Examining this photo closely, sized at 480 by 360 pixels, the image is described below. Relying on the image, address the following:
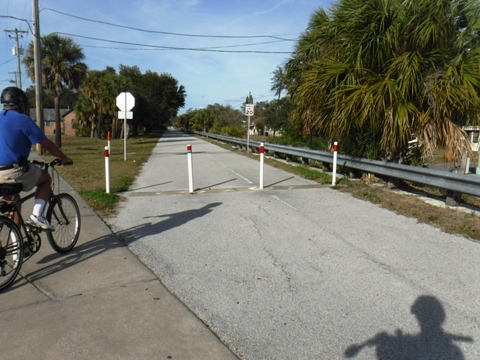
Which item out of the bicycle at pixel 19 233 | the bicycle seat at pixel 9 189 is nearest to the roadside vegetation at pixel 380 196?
the bicycle at pixel 19 233

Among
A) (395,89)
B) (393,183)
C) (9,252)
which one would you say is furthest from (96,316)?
(393,183)

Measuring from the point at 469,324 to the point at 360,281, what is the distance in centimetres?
117

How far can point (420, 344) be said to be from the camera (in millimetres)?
3320

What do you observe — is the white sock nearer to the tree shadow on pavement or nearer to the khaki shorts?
the khaki shorts

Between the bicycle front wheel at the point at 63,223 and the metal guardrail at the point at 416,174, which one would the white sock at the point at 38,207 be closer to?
the bicycle front wheel at the point at 63,223

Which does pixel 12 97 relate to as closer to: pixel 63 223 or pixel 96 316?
pixel 63 223

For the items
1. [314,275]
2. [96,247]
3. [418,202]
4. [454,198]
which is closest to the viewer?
[314,275]

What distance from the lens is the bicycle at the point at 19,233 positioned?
4.35 meters

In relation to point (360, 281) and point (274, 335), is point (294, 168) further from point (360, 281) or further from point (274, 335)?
point (274, 335)

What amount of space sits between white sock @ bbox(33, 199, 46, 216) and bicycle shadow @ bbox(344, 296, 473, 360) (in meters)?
3.57

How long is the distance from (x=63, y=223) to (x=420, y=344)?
4.28 meters

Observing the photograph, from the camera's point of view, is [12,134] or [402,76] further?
[402,76]

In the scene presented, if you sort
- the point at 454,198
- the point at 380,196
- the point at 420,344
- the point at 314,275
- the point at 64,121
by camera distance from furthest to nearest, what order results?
the point at 64,121, the point at 380,196, the point at 454,198, the point at 314,275, the point at 420,344

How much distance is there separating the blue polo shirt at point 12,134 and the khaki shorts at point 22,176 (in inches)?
3.9
